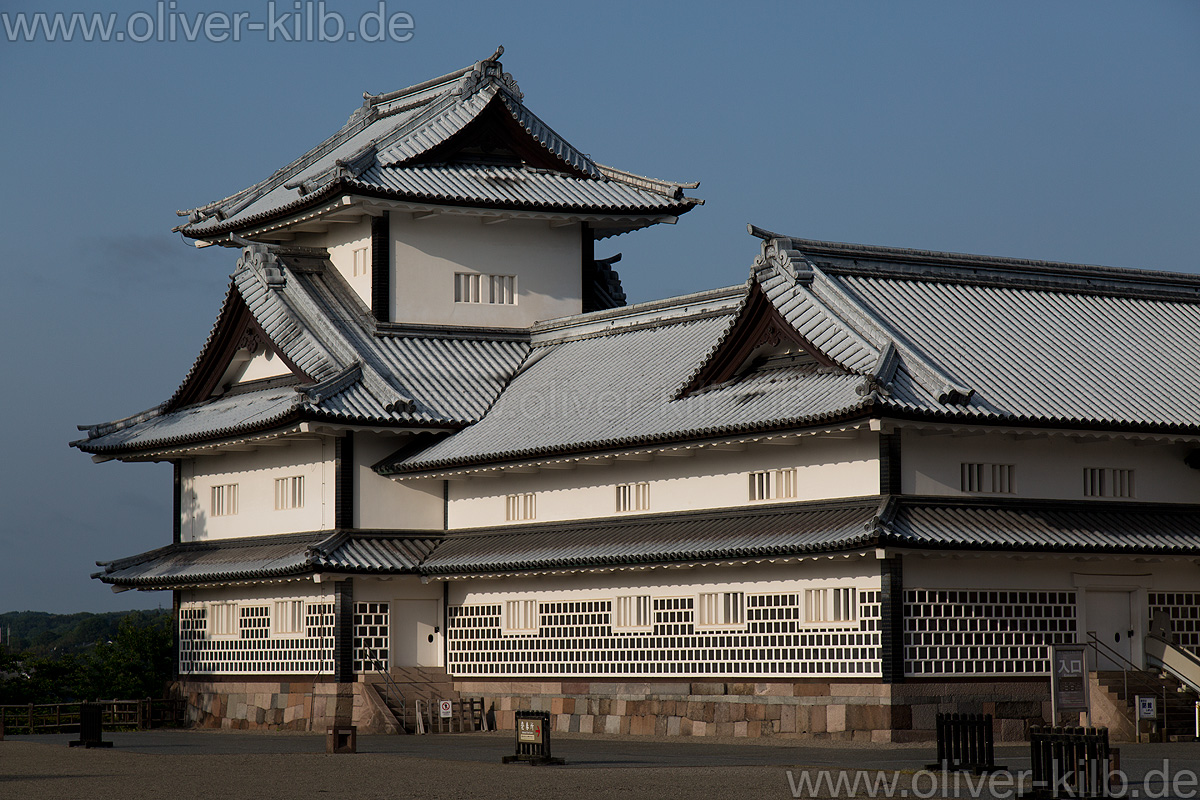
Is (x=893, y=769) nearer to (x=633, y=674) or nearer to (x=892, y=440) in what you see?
(x=892, y=440)

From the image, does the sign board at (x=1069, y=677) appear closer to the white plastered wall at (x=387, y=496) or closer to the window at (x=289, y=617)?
the white plastered wall at (x=387, y=496)

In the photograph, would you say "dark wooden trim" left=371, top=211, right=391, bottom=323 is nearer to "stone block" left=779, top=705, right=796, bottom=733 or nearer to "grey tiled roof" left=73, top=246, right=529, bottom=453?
"grey tiled roof" left=73, top=246, right=529, bottom=453

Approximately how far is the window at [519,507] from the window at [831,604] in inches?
380

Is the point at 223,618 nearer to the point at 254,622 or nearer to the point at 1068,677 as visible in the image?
the point at 254,622

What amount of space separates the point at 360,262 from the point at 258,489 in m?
7.20

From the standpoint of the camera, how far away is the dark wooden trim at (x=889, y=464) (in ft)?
114

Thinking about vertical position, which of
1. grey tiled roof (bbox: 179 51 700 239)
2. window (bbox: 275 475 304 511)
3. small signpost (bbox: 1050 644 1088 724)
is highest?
grey tiled roof (bbox: 179 51 700 239)

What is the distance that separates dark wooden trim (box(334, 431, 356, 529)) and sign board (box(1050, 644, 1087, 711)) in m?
19.5

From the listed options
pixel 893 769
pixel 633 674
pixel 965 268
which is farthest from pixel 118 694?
pixel 893 769

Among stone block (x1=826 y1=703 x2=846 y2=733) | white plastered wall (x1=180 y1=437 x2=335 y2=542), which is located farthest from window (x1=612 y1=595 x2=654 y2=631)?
white plastered wall (x1=180 y1=437 x2=335 y2=542)

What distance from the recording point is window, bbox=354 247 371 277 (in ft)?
164

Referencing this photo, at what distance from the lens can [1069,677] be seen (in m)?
31.6

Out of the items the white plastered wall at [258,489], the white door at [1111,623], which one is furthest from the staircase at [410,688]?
the white door at [1111,623]

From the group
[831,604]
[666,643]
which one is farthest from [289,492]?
[831,604]
